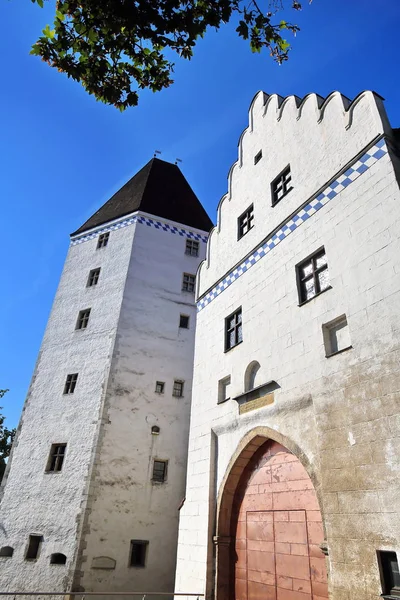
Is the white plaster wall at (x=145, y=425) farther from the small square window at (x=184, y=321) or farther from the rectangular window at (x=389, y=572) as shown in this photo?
the rectangular window at (x=389, y=572)

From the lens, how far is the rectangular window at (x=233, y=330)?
11.1 m

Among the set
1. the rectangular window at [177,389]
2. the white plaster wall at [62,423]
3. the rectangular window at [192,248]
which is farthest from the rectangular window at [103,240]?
the rectangular window at [177,389]

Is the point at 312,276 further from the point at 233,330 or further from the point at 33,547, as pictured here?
the point at 33,547

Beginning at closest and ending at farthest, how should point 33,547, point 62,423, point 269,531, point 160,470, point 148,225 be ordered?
point 269,531 → point 33,547 → point 160,470 → point 62,423 → point 148,225

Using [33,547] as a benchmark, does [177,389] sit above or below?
above

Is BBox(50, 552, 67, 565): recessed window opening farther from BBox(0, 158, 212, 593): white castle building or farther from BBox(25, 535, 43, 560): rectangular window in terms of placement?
BBox(25, 535, 43, 560): rectangular window

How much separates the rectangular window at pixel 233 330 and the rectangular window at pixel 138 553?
8.67m

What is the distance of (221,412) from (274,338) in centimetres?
278

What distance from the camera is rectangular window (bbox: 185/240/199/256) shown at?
851 inches

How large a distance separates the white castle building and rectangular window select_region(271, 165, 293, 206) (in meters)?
9.65

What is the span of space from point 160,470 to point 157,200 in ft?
45.6

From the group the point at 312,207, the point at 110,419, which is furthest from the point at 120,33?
the point at 110,419

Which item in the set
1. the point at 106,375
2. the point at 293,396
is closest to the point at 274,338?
the point at 293,396

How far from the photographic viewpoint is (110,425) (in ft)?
52.8
